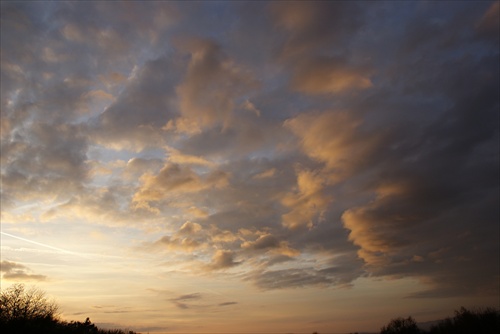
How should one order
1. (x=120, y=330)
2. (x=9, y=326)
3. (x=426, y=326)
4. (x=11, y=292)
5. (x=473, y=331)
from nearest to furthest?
(x=473, y=331) → (x=9, y=326) → (x=426, y=326) → (x=11, y=292) → (x=120, y=330)

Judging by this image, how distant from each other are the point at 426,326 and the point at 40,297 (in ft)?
198

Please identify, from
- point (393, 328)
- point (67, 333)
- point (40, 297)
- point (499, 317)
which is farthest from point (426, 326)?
point (40, 297)

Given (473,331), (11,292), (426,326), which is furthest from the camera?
(11,292)

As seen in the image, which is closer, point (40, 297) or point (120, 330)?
point (40, 297)

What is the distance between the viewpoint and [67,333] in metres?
46.4

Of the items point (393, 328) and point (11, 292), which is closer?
point (393, 328)

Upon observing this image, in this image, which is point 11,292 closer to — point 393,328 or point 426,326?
point 393,328

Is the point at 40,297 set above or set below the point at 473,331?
above

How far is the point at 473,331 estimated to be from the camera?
34469mm

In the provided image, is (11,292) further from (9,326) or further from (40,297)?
(9,326)

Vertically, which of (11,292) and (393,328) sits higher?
(11,292)

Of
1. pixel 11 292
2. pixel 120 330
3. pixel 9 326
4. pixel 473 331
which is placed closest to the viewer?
pixel 473 331

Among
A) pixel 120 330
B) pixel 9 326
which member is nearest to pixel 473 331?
pixel 9 326

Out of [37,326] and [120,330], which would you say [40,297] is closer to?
[37,326]
